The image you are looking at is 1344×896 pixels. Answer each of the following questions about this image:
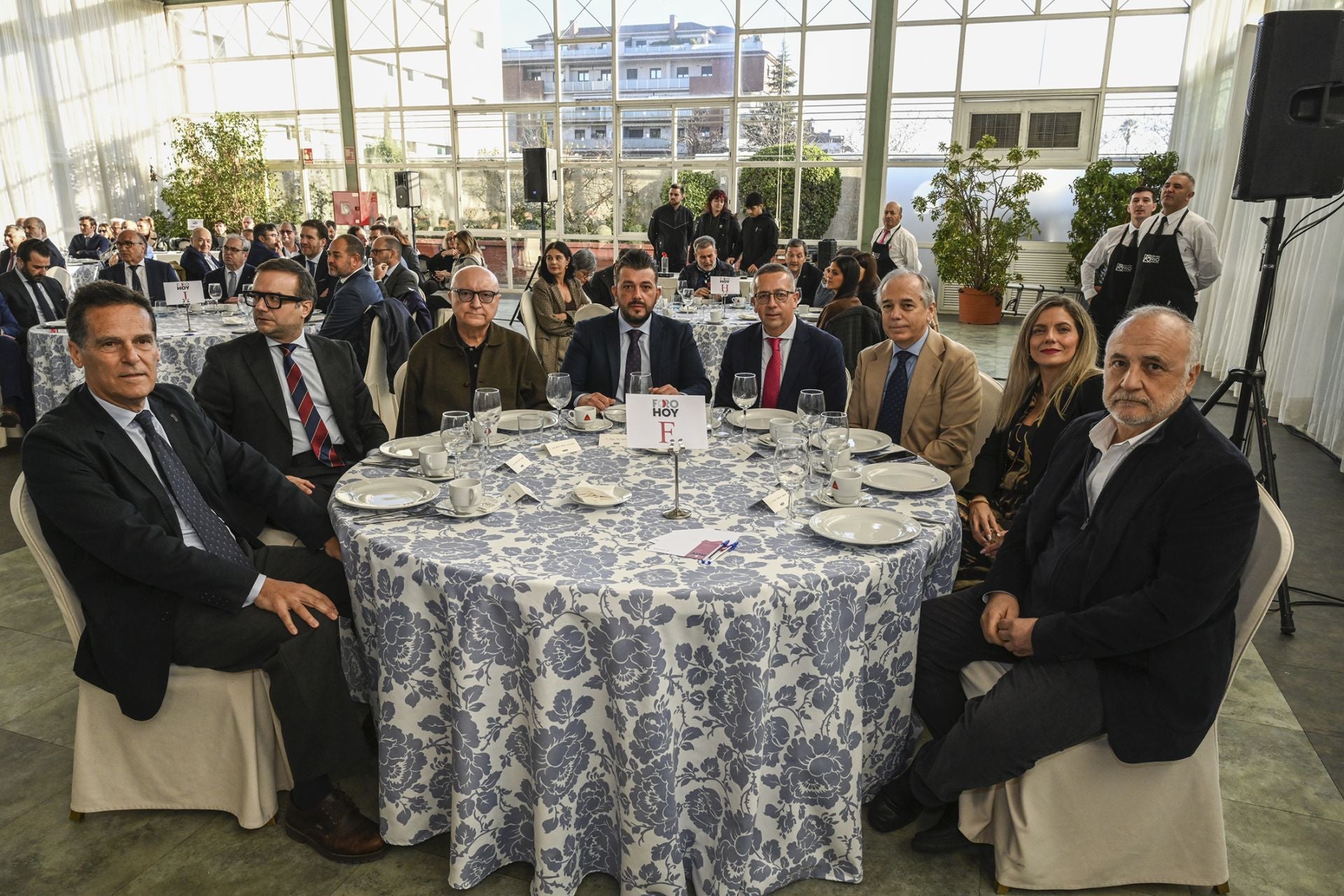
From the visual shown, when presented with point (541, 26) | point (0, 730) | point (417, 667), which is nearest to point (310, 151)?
point (541, 26)

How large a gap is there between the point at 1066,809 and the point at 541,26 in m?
14.8

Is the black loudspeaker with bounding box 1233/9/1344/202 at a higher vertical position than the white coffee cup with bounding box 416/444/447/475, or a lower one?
higher

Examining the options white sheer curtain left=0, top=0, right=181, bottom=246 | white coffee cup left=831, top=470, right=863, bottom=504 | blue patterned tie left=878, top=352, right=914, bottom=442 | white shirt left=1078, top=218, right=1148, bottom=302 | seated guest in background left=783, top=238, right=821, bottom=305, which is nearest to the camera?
white coffee cup left=831, top=470, right=863, bottom=504

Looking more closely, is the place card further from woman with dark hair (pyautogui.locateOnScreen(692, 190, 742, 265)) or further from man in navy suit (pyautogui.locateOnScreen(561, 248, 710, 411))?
woman with dark hair (pyautogui.locateOnScreen(692, 190, 742, 265))

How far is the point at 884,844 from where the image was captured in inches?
88.7

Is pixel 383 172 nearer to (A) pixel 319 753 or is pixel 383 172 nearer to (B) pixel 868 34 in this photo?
(B) pixel 868 34

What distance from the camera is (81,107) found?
14992 millimetres

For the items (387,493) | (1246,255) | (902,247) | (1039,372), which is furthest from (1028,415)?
(902,247)

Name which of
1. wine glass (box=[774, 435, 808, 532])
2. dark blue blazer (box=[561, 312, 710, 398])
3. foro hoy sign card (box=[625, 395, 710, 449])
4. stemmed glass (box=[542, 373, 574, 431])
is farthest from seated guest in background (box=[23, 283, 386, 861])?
dark blue blazer (box=[561, 312, 710, 398])

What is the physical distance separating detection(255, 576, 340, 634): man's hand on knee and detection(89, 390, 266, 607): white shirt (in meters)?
0.03

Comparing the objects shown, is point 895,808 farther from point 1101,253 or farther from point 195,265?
point 195,265

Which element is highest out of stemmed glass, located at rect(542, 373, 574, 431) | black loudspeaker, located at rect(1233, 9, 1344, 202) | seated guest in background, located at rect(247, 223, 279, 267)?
black loudspeaker, located at rect(1233, 9, 1344, 202)

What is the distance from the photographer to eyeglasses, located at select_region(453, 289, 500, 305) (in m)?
3.62

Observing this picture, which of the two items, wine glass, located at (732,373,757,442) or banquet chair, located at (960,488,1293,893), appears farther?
wine glass, located at (732,373,757,442)
